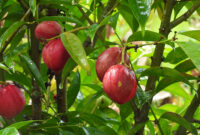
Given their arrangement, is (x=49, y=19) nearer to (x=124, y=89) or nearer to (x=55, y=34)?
(x=55, y=34)

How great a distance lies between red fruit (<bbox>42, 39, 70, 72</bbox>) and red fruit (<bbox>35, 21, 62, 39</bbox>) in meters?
0.03

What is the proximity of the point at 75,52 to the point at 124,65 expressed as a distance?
0.07 meters

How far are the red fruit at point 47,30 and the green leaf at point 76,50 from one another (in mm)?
94

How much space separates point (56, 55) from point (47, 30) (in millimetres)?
63

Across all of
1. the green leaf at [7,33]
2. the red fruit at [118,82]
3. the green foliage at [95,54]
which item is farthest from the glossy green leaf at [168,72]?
the green leaf at [7,33]

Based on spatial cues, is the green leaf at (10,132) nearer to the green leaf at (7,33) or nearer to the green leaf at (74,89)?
the green leaf at (7,33)

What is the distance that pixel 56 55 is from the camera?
526mm

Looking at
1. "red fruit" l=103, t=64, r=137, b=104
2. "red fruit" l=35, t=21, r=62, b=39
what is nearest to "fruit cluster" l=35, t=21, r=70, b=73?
"red fruit" l=35, t=21, r=62, b=39

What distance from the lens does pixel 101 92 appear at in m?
0.66

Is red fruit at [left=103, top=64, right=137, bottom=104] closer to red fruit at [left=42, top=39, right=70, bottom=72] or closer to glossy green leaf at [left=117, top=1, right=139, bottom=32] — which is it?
red fruit at [left=42, top=39, right=70, bottom=72]

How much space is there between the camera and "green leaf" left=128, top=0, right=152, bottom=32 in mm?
428

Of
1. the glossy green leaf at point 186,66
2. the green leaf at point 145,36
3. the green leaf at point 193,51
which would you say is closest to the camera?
the green leaf at point 193,51

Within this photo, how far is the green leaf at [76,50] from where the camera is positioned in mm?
435

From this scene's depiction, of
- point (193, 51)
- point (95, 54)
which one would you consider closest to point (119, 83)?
point (193, 51)
